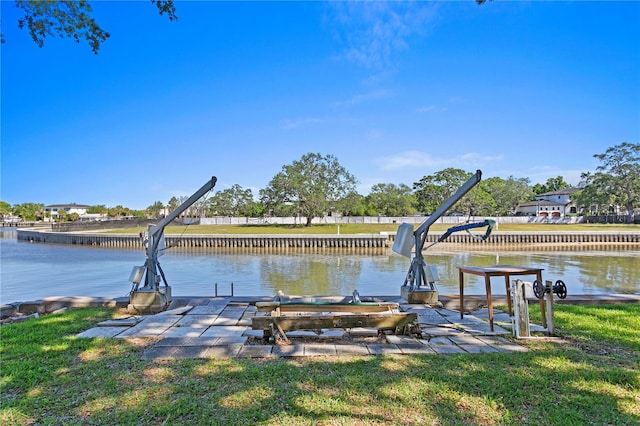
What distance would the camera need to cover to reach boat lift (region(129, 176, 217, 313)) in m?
5.83

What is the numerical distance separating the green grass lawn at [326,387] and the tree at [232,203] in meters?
55.0

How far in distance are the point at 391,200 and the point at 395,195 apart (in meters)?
1.50

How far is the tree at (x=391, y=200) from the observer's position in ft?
181

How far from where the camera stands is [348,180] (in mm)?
46062

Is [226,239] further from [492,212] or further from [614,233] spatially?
[492,212]

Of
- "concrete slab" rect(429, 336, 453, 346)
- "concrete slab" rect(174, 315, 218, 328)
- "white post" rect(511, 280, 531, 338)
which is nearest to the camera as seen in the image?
"concrete slab" rect(429, 336, 453, 346)

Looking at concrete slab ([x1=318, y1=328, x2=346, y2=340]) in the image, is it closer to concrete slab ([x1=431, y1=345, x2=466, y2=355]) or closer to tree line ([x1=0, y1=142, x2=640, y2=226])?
concrete slab ([x1=431, y1=345, x2=466, y2=355])

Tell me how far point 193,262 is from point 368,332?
1729cm

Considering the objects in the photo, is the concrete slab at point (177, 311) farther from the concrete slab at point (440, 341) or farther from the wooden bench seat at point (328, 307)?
the concrete slab at point (440, 341)

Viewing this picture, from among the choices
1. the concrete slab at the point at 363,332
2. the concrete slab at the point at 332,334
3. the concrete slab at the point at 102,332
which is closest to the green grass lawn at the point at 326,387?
the concrete slab at the point at 102,332

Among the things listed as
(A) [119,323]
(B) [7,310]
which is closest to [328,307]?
(A) [119,323]

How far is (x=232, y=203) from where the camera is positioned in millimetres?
58656

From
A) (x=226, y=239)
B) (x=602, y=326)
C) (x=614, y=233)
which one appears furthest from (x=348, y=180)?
(x=602, y=326)

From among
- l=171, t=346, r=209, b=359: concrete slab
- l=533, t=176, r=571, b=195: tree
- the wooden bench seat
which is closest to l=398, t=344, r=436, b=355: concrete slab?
the wooden bench seat
